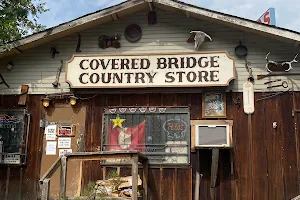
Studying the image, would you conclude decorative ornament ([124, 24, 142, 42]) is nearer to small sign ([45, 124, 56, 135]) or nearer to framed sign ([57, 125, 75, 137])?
framed sign ([57, 125, 75, 137])

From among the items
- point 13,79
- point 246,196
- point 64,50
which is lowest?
point 246,196

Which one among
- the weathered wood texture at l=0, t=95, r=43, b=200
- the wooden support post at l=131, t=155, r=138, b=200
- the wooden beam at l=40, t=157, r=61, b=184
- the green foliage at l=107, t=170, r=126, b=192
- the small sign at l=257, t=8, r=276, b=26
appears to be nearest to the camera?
the wooden support post at l=131, t=155, r=138, b=200

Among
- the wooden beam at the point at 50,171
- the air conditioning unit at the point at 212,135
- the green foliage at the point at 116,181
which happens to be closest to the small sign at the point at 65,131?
the green foliage at the point at 116,181

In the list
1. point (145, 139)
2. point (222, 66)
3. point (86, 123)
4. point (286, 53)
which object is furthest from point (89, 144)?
point (286, 53)

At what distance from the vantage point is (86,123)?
9.28m

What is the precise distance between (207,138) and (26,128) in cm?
445

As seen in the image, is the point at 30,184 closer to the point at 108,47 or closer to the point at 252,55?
the point at 108,47

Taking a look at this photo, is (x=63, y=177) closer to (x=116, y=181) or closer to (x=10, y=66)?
(x=116, y=181)

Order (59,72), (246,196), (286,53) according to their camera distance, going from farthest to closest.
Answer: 1. (59,72)
2. (286,53)
3. (246,196)

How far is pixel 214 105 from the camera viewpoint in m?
8.95

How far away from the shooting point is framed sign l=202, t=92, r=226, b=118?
29.2 feet

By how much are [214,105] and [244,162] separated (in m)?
1.46

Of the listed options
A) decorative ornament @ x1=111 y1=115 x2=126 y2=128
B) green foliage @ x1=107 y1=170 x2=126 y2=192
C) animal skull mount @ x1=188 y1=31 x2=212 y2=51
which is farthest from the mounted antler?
green foliage @ x1=107 y1=170 x2=126 y2=192

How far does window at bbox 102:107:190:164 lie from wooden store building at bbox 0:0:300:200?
24 millimetres
